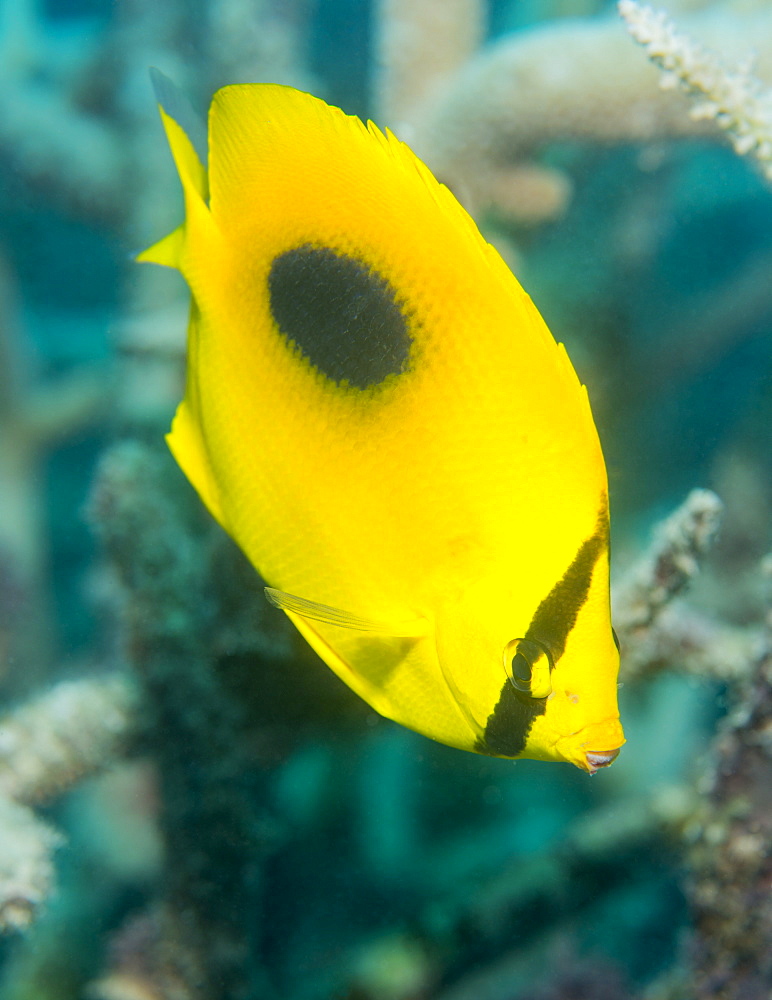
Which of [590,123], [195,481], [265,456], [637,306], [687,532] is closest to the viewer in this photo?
[265,456]

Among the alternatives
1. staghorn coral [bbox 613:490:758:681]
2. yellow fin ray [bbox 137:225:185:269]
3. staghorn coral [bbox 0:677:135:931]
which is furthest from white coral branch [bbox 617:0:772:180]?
staghorn coral [bbox 0:677:135:931]

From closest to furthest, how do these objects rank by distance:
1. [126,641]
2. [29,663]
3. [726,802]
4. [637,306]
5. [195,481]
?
[195,481], [726,802], [126,641], [637,306], [29,663]

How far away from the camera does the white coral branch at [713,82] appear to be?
5.35 ft

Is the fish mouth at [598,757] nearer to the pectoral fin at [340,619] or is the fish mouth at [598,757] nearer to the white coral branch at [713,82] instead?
the pectoral fin at [340,619]

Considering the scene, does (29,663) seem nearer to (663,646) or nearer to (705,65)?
(663,646)

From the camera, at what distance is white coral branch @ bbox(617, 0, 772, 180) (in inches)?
64.2

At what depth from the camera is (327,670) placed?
6.72ft

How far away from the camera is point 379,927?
280cm

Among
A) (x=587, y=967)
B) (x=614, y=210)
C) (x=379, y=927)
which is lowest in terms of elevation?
(x=379, y=927)

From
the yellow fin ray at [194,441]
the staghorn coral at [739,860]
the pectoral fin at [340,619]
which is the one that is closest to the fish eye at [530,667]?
the pectoral fin at [340,619]

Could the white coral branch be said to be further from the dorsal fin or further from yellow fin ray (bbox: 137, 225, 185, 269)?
yellow fin ray (bbox: 137, 225, 185, 269)

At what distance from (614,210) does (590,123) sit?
Answer: 0.85m

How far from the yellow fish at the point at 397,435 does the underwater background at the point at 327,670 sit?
30 centimetres

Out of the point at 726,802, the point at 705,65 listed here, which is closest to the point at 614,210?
the point at 705,65
